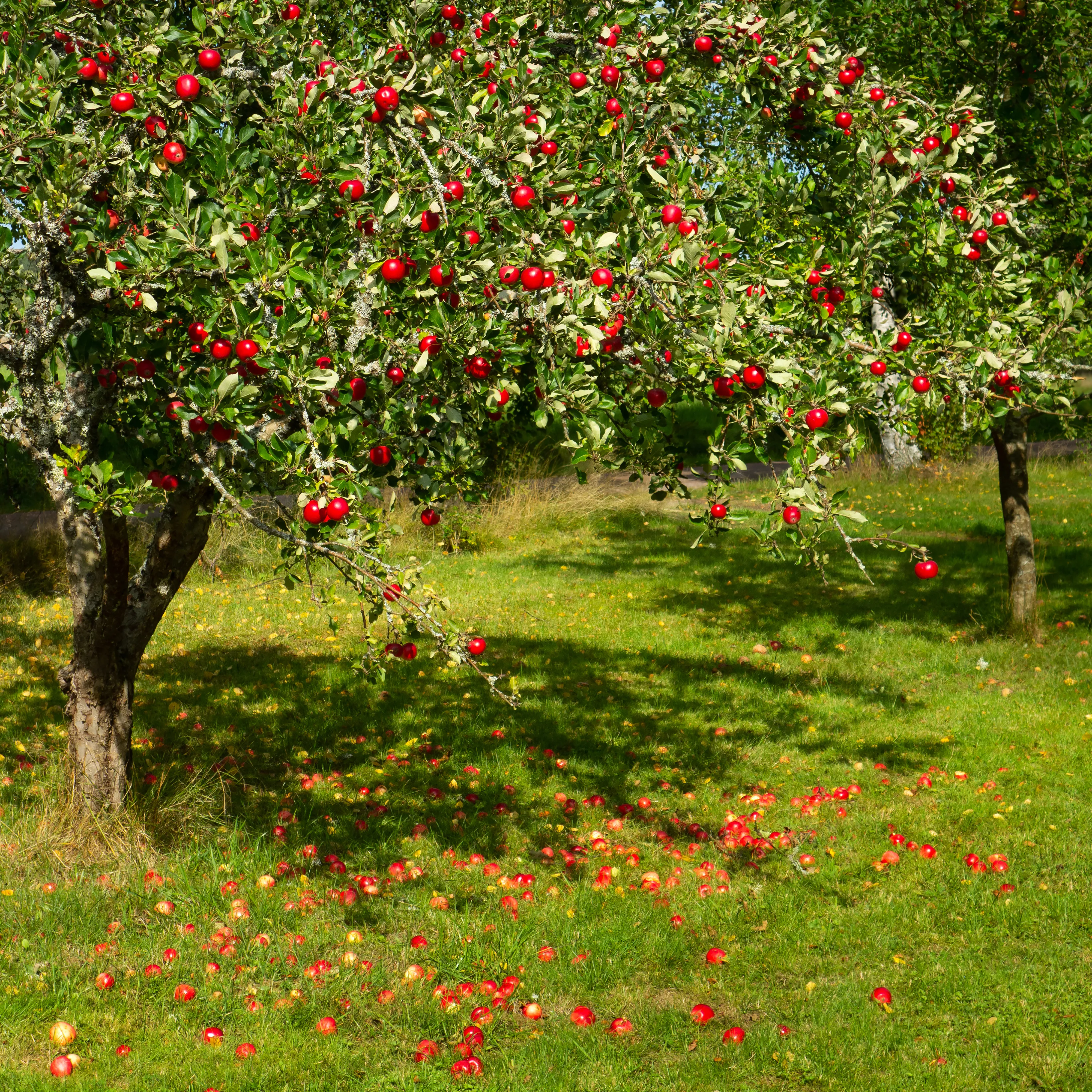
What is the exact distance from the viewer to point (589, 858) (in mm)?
6102

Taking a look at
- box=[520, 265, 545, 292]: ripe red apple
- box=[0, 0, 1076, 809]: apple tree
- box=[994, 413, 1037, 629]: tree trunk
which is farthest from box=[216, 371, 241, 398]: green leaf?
box=[994, 413, 1037, 629]: tree trunk

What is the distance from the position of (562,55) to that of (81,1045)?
17.8 ft

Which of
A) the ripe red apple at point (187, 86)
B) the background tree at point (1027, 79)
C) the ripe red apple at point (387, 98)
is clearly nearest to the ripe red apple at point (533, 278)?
the ripe red apple at point (387, 98)

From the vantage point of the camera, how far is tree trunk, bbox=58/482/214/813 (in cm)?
568

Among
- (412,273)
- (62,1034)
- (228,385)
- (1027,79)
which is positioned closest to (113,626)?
(62,1034)

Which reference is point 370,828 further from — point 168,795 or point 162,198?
point 162,198

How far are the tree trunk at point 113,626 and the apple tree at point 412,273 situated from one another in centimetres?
2

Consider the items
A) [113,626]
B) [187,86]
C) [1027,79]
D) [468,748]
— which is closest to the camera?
[187,86]

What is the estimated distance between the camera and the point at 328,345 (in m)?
4.55

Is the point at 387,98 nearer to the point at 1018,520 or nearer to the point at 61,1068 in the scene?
the point at 61,1068

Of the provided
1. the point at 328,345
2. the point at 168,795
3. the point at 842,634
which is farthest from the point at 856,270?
the point at 842,634

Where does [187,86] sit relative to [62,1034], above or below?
above

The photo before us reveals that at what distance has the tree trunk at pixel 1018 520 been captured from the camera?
31.3 feet

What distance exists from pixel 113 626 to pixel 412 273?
2.82m
